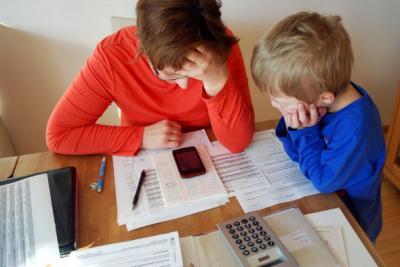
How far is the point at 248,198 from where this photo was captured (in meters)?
0.77

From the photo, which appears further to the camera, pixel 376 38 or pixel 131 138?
pixel 376 38

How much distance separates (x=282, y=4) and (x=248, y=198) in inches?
44.9

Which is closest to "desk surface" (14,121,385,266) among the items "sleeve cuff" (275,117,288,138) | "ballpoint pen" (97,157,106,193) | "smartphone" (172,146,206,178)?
"ballpoint pen" (97,157,106,193)

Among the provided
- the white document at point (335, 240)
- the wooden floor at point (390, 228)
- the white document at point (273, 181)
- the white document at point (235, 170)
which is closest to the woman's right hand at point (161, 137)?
the white document at point (235, 170)

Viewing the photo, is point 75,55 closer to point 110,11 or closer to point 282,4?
point 110,11

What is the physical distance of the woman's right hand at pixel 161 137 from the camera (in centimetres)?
94

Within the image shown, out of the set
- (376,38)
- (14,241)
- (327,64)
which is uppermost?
(327,64)

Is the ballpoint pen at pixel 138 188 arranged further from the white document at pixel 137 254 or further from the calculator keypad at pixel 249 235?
the calculator keypad at pixel 249 235

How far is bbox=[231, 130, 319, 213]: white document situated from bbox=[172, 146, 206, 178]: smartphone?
0.12 m

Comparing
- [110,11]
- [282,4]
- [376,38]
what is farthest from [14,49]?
[376,38]

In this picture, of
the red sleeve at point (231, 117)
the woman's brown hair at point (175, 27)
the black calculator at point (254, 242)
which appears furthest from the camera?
the red sleeve at point (231, 117)

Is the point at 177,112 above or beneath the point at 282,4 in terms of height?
beneath

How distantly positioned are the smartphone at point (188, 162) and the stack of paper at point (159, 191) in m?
0.01

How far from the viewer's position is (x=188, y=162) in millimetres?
872
